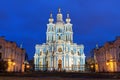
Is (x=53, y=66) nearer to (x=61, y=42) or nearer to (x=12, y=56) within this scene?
(x=61, y=42)

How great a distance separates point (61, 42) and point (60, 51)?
4638 mm

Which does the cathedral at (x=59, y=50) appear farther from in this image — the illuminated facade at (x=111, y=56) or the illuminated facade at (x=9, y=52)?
the illuminated facade at (x=9, y=52)

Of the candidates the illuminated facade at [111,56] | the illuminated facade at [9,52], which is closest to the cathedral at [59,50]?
the illuminated facade at [111,56]

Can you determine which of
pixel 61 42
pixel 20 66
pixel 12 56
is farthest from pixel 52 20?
pixel 12 56

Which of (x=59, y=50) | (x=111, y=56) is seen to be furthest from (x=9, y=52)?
(x=59, y=50)

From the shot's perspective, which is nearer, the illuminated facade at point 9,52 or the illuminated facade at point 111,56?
the illuminated facade at point 111,56

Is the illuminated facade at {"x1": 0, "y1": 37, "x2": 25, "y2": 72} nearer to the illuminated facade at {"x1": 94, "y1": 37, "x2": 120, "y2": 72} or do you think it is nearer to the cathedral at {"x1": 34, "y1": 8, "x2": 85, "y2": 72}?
the illuminated facade at {"x1": 94, "y1": 37, "x2": 120, "y2": 72}

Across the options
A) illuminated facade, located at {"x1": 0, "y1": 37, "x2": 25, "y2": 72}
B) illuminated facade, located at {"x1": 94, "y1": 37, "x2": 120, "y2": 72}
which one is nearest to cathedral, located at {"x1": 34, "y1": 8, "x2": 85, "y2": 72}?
illuminated facade, located at {"x1": 94, "y1": 37, "x2": 120, "y2": 72}

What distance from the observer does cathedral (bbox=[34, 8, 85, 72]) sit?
147 metres

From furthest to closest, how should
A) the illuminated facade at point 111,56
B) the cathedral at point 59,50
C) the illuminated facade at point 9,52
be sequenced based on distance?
1. the cathedral at point 59,50
2. the illuminated facade at point 9,52
3. the illuminated facade at point 111,56

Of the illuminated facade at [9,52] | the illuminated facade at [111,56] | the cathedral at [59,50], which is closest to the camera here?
the illuminated facade at [111,56]

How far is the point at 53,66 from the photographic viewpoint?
14488 cm

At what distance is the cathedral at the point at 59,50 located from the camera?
14675cm

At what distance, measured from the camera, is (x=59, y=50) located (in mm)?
149375
